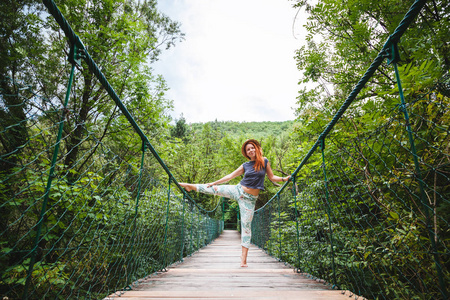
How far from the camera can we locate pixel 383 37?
2.73 metres

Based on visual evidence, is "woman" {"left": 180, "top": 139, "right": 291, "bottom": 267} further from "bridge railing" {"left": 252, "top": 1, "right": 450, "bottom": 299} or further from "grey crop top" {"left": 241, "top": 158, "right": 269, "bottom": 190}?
"bridge railing" {"left": 252, "top": 1, "right": 450, "bottom": 299}

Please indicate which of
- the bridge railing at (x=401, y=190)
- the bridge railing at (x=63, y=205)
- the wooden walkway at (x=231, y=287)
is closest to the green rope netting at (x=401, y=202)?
the bridge railing at (x=401, y=190)

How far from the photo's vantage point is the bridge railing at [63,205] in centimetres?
88

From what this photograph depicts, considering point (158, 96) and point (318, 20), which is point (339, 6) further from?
point (158, 96)

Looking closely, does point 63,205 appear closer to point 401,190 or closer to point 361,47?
point 401,190

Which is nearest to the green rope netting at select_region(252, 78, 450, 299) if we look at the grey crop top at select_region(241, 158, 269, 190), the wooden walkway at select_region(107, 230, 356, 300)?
the wooden walkway at select_region(107, 230, 356, 300)

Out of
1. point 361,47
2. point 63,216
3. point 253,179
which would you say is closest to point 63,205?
point 63,216

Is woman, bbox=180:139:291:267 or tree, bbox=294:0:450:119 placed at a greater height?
tree, bbox=294:0:450:119

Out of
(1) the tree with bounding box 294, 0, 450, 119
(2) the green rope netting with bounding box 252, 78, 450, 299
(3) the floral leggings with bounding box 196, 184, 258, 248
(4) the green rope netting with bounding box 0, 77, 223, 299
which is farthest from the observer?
(3) the floral leggings with bounding box 196, 184, 258, 248

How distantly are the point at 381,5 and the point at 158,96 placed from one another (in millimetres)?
3826

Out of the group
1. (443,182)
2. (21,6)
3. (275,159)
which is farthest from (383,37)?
(275,159)

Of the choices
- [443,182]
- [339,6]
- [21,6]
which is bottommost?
[443,182]

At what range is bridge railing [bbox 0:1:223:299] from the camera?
2.90 ft

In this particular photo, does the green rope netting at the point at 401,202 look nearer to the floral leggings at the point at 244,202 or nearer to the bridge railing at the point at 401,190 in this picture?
the bridge railing at the point at 401,190
